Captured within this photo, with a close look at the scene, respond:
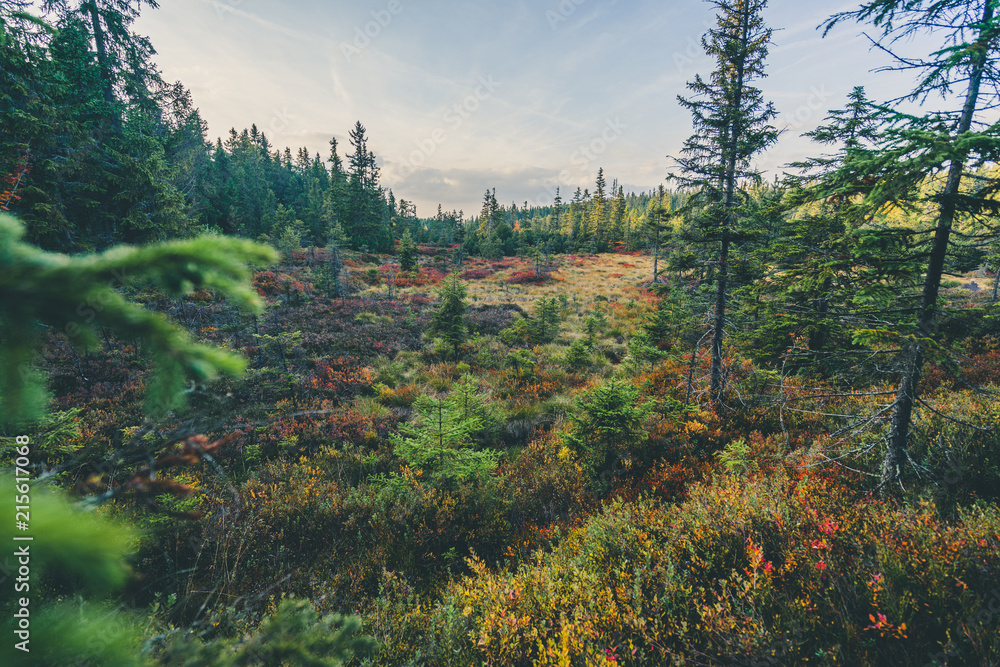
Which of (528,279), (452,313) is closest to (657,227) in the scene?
(528,279)

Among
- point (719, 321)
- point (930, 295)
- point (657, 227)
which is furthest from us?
point (657, 227)

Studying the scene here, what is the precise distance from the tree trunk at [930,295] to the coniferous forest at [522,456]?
37 millimetres

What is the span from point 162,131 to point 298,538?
22.4m

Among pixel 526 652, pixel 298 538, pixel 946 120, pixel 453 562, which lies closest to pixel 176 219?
pixel 298 538

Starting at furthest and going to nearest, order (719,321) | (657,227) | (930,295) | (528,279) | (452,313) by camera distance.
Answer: (528,279), (657,227), (452,313), (719,321), (930,295)

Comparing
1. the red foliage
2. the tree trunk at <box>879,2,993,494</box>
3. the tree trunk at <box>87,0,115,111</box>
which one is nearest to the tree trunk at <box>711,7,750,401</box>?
the tree trunk at <box>879,2,993,494</box>

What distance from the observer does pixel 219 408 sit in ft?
28.7

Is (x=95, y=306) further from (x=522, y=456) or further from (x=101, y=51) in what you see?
(x=101, y=51)

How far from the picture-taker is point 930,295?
4398 millimetres

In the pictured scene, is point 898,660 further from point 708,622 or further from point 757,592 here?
point 708,622

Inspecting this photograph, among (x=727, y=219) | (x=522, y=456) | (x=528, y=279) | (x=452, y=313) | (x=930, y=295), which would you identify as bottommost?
(x=522, y=456)

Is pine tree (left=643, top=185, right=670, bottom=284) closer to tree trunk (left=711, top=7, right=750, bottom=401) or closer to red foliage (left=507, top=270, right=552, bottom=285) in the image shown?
red foliage (left=507, top=270, right=552, bottom=285)

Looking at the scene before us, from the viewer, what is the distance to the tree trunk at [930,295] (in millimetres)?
3959

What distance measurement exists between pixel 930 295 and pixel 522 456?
21.5ft
